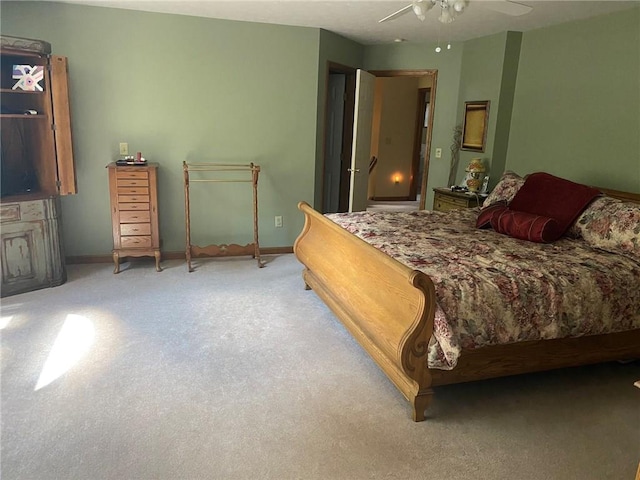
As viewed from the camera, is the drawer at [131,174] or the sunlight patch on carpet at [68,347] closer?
the sunlight patch on carpet at [68,347]

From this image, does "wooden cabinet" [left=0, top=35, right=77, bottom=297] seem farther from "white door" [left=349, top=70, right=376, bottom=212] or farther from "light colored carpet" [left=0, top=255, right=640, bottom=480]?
"white door" [left=349, top=70, right=376, bottom=212]

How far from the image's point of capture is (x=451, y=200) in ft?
16.1

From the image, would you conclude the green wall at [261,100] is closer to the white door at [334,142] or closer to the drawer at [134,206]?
the drawer at [134,206]

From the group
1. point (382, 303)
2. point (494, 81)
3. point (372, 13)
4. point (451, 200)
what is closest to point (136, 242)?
point (382, 303)

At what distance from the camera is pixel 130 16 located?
13.6 feet

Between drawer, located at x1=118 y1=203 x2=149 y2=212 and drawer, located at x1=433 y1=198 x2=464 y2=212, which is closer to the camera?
drawer, located at x1=118 y1=203 x2=149 y2=212

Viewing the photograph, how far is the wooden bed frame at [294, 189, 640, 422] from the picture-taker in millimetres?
2184

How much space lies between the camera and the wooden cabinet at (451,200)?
4641mm

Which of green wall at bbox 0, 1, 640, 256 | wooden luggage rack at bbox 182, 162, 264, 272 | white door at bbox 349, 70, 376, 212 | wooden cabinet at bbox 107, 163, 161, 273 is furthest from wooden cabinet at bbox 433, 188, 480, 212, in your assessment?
wooden cabinet at bbox 107, 163, 161, 273

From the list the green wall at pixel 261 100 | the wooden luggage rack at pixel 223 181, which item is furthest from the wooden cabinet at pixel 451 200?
the wooden luggage rack at pixel 223 181

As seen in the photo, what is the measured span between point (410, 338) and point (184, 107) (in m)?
3.36

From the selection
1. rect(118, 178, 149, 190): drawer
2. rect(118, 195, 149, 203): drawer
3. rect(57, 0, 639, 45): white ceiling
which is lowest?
rect(118, 195, 149, 203): drawer

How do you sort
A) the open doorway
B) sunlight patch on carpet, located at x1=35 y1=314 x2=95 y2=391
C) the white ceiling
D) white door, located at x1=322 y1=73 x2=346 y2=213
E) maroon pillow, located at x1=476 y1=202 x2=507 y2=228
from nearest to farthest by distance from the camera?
sunlight patch on carpet, located at x1=35 y1=314 x2=95 y2=391, maroon pillow, located at x1=476 y1=202 x2=507 y2=228, the white ceiling, white door, located at x1=322 y1=73 x2=346 y2=213, the open doorway

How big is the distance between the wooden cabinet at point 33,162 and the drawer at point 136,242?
52 cm
